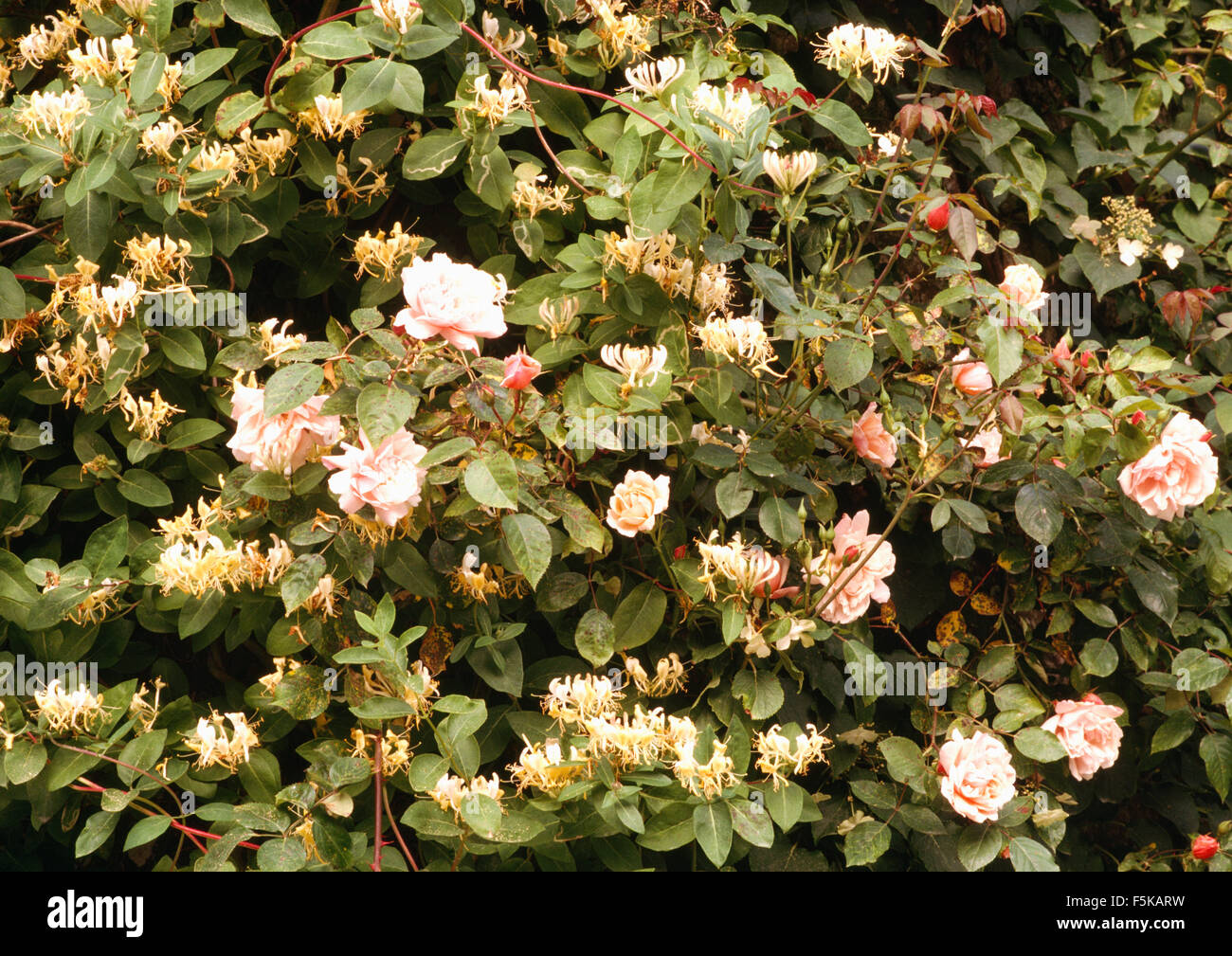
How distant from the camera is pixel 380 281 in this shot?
183 cm

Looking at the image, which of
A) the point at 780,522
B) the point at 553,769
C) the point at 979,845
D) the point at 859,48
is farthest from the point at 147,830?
the point at 859,48

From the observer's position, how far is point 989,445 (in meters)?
1.95

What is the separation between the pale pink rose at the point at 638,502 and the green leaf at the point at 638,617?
15cm

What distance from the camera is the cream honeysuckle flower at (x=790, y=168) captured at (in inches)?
66.1

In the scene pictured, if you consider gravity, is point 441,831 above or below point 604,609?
below

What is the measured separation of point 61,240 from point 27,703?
807 millimetres

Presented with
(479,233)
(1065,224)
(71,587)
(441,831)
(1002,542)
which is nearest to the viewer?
(441,831)

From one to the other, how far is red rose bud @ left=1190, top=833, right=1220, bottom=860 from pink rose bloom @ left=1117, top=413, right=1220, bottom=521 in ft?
2.17

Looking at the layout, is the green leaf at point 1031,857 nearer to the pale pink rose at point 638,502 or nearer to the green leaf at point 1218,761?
the green leaf at point 1218,761

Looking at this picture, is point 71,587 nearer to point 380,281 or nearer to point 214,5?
point 380,281

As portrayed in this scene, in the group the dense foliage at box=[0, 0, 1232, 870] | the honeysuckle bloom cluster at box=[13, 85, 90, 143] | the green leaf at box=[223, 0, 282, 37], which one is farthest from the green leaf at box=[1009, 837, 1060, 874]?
the honeysuckle bloom cluster at box=[13, 85, 90, 143]

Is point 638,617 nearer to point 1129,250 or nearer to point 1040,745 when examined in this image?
point 1040,745

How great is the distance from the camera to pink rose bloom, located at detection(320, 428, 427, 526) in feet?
4.67

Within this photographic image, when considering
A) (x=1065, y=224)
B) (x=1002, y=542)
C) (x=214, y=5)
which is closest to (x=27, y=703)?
(x=214, y=5)
